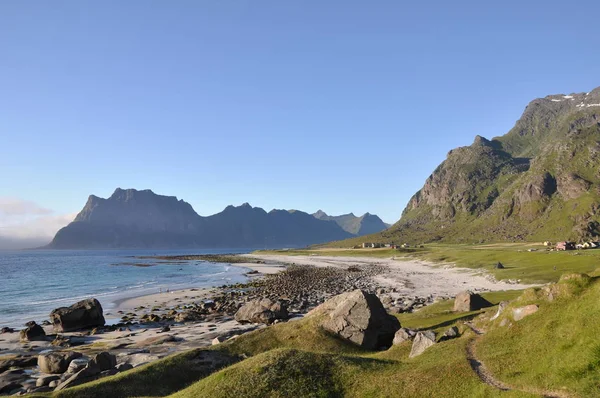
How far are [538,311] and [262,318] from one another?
1406 inches

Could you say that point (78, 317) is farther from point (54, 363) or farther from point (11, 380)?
point (11, 380)

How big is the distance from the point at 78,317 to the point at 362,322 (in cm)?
4159

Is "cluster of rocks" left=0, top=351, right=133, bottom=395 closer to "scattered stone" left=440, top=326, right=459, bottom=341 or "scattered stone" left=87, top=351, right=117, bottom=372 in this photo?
"scattered stone" left=87, top=351, right=117, bottom=372

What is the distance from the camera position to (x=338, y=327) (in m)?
34.6

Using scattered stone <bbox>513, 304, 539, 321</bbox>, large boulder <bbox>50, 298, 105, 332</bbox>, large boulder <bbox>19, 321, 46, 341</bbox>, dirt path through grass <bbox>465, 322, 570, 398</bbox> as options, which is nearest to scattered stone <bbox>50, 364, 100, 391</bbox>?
large boulder <bbox>19, 321, 46, 341</bbox>

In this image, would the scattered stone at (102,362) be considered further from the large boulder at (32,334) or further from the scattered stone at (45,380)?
the large boulder at (32,334)

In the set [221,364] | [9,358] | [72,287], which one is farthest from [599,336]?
[72,287]

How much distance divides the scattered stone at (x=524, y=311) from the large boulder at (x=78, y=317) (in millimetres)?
53358

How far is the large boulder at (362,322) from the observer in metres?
33.8

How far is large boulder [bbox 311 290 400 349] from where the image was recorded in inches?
1330

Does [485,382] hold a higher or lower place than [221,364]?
higher

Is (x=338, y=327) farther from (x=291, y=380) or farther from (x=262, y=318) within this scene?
(x=262, y=318)

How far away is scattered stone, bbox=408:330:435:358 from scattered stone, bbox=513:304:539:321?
17.7 ft

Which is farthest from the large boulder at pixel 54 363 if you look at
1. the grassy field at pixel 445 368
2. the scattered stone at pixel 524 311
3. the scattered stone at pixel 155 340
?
the scattered stone at pixel 524 311
